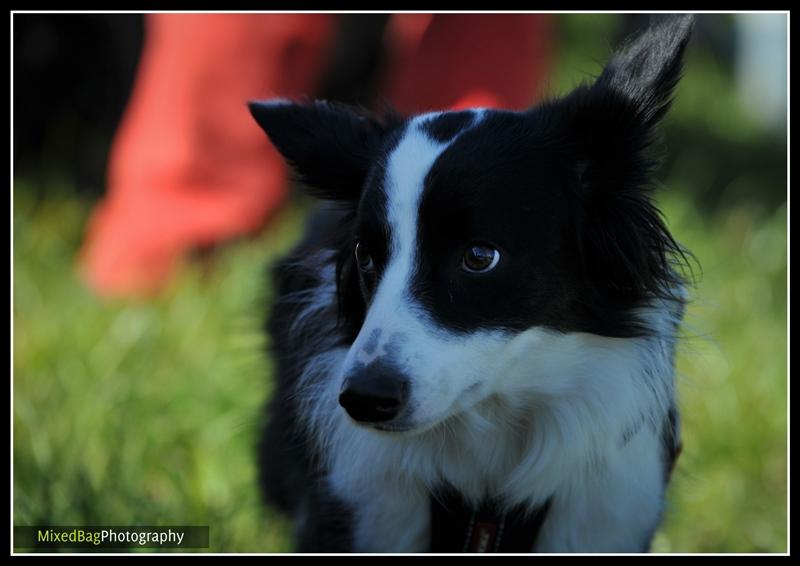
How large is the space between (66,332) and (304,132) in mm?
2110

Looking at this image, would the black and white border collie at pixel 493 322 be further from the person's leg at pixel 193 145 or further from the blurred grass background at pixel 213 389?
the person's leg at pixel 193 145

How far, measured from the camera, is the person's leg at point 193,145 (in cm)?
433

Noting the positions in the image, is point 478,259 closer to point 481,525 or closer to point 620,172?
point 620,172

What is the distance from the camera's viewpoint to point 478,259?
6.66 ft

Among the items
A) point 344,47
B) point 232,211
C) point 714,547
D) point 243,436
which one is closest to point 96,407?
point 243,436

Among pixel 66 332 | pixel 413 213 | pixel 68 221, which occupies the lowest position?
pixel 66 332

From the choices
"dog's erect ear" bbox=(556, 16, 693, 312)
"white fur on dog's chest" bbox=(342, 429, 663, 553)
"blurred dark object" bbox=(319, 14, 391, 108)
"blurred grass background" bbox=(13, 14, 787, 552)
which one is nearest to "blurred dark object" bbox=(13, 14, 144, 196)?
"blurred grass background" bbox=(13, 14, 787, 552)

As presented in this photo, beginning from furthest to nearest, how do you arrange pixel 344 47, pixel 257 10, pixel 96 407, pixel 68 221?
pixel 344 47, pixel 68 221, pixel 257 10, pixel 96 407

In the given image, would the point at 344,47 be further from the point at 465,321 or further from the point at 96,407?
the point at 465,321

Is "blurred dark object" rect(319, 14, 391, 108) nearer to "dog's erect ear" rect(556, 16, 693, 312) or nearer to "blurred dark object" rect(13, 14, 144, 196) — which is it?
"blurred dark object" rect(13, 14, 144, 196)

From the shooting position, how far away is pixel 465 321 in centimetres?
200

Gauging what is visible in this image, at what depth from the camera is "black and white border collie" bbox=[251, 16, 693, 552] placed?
2.01m

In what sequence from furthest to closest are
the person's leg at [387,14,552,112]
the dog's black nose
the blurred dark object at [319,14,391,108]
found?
1. the blurred dark object at [319,14,391,108]
2. the person's leg at [387,14,552,112]
3. the dog's black nose
